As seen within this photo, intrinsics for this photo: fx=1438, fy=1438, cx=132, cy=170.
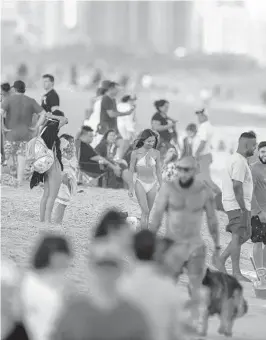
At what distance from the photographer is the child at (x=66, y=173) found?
15518 millimetres

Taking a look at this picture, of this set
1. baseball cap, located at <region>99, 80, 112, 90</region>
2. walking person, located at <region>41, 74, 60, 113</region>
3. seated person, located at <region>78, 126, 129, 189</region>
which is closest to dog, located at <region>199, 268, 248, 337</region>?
walking person, located at <region>41, 74, 60, 113</region>

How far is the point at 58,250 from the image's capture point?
298 inches

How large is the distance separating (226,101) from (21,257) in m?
60.1

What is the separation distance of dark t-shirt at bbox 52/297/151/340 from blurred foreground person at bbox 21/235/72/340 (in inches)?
43.0

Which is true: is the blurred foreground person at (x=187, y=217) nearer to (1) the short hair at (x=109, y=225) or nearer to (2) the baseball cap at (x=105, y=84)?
(1) the short hair at (x=109, y=225)

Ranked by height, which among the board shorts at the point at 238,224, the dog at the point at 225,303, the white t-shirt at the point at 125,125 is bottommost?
the dog at the point at 225,303

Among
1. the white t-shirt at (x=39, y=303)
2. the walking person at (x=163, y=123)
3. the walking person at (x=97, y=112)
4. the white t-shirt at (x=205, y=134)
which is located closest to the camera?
the white t-shirt at (x=39, y=303)

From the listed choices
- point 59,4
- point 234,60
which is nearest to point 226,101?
point 234,60

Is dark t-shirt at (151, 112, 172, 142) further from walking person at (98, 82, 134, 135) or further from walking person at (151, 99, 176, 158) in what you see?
walking person at (98, 82, 134, 135)

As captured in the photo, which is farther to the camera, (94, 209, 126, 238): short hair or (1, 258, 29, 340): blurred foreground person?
(1, 258, 29, 340): blurred foreground person

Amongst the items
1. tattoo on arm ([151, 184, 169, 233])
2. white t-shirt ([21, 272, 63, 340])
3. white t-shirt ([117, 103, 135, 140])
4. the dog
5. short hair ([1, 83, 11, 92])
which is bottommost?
the dog

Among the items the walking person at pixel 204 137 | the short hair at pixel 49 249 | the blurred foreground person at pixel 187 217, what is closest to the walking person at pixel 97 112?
the walking person at pixel 204 137

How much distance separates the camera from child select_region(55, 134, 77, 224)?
15518 millimetres

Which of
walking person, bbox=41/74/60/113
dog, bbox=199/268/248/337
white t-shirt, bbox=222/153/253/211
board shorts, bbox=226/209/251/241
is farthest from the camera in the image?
walking person, bbox=41/74/60/113
